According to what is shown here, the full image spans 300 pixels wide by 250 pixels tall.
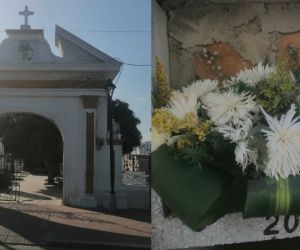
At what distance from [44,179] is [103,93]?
309 mm

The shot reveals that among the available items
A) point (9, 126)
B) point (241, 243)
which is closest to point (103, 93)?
point (9, 126)

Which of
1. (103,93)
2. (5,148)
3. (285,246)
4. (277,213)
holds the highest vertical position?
(103,93)

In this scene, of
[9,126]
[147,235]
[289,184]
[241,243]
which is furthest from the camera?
[9,126]

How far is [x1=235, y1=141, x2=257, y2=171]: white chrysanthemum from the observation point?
88cm

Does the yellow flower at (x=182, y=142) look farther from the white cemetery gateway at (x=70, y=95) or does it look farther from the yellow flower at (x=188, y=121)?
the white cemetery gateway at (x=70, y=95)

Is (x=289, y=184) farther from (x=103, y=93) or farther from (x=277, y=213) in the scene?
(x=103, y=93)

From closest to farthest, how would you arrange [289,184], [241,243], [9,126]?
[289,184] < [241,243] < [9,126]

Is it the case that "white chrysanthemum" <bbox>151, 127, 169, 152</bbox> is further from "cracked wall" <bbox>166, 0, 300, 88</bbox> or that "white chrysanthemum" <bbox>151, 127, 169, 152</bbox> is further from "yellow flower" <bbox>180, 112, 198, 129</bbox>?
"cracked wall" <bbox>166, 0, 300, 88</bbox>

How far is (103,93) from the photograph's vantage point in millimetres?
1153

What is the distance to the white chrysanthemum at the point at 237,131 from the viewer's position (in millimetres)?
895

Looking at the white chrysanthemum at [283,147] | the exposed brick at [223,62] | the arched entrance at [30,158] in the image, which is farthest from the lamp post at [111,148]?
the white chrysanthemum at [283,147]

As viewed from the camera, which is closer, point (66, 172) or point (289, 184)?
point (289, 184)

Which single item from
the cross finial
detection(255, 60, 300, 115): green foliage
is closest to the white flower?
detection(255, 60, 300, 115): green foliage

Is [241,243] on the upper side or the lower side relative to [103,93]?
lower
